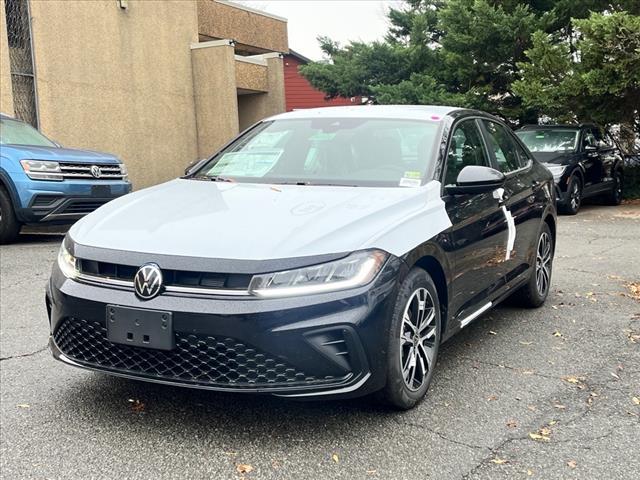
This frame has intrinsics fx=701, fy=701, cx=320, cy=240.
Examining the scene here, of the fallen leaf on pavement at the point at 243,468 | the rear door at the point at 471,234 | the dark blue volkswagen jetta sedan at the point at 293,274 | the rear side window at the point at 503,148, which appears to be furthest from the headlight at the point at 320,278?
the rear side window at the point at 503,148

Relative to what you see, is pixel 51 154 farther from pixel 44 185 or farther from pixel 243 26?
pixel 243 26

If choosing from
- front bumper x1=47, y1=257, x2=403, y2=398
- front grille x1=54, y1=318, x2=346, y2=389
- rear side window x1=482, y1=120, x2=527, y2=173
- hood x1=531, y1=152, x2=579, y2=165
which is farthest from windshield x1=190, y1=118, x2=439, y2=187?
hood x1=531, y1=152, x2=579, y2=165

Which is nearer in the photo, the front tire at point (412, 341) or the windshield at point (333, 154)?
the front tire at point (412, 341)

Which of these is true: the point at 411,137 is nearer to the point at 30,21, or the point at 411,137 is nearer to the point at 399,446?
the point at 399,446

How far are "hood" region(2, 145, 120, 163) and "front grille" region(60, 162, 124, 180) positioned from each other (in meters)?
0.06

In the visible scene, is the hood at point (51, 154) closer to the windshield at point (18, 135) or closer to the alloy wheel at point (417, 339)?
the windshield at point (18, 135)

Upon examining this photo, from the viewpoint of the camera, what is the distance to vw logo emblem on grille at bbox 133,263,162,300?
310 centimetres

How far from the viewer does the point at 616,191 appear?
15492 millimetres

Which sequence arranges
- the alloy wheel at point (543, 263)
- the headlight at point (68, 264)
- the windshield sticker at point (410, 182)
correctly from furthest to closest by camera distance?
1. the alloy wheel at point (543, 263)
2. the windshield sticker at point (410, 182)
3. the headlight at point (68, 264)

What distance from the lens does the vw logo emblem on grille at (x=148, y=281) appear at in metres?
3.10

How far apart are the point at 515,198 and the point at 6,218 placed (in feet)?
22.3

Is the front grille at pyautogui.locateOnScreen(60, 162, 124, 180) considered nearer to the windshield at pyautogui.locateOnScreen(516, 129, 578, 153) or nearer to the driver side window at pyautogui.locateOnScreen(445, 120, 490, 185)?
the driver side window at pyautogui.locateOnScreen(445, 120, 490, 185)

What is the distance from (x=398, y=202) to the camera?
366cm

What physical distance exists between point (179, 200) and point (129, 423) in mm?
1224
